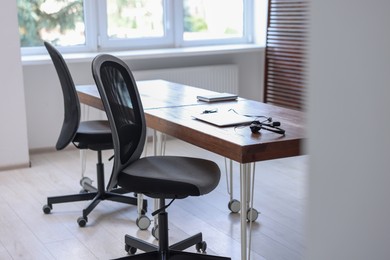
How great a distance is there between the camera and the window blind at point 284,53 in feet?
19.2

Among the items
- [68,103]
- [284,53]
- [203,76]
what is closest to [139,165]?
[68,103]

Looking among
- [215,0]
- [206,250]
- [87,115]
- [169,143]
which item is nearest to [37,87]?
[87,115]

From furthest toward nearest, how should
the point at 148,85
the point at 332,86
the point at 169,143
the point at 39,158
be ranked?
1. the point at 169,143
2. the point at 39,158
3. the point at 148,85
4. the point at 332,86

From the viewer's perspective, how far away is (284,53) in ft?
19.8

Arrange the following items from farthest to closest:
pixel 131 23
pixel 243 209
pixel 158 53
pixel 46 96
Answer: pixel 131 23 → pixel 158 53 → pixel 46 96 → pixel 243 209

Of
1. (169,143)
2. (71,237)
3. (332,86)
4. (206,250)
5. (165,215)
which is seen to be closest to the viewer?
(332,86)

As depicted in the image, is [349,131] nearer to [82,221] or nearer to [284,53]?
Result: [82,221]

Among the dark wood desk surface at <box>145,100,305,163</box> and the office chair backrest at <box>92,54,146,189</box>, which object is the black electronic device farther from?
the office chair backrest at <box>92,54,146,189</box>

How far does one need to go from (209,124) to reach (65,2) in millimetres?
3074

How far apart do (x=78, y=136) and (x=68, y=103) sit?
0.21 meters

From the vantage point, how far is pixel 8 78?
4809 mm

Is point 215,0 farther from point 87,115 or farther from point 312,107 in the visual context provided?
point 312,107

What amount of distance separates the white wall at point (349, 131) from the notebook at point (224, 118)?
2.14 metres

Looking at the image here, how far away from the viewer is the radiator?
5.80 m
